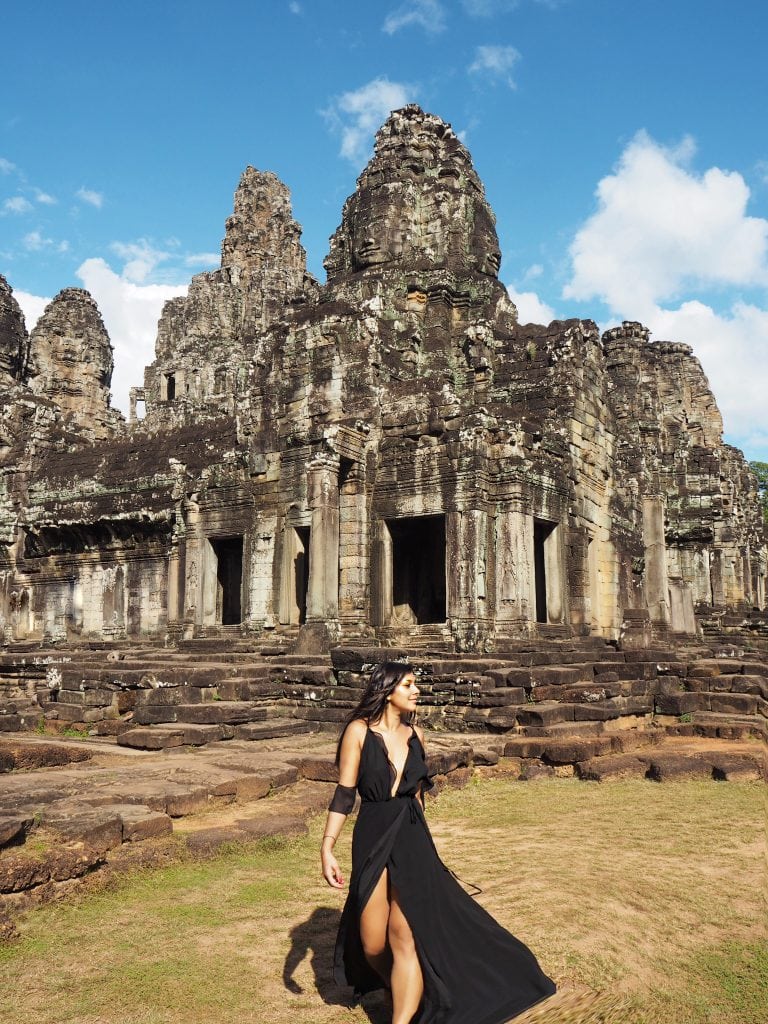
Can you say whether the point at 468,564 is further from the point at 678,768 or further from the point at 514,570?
the point at 678,768

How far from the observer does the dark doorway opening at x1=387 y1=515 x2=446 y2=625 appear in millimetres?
18531

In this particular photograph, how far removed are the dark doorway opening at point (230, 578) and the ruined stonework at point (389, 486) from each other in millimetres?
77

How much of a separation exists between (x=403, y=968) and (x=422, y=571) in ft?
49.9

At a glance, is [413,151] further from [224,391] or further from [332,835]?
[332,835]

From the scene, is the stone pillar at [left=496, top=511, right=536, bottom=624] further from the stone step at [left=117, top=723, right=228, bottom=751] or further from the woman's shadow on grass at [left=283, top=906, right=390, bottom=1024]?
the woman's shadow on grass at [left=283, top=906, right=390, bottom=1024]

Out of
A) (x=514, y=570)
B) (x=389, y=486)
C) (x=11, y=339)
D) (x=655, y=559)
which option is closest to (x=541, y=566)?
(x=514, y=570)

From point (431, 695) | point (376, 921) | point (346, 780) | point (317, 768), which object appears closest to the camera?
point (376, 921)

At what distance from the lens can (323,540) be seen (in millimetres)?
15828

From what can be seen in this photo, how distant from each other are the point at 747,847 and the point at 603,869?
4.62ft

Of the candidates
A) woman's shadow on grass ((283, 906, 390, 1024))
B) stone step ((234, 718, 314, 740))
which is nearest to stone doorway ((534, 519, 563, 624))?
stone step ((234, 718, 314, 740))

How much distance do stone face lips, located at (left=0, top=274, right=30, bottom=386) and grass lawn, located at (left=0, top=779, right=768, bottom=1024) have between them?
27432mm

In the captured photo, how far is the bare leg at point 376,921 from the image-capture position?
3715 millimetres

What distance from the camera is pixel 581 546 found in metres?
17.6

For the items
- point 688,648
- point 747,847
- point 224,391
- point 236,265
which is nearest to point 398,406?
point 688,648
